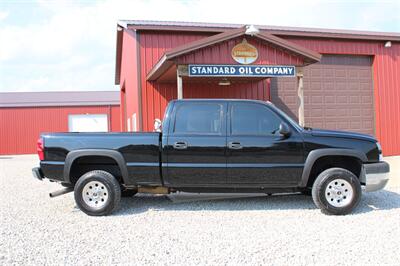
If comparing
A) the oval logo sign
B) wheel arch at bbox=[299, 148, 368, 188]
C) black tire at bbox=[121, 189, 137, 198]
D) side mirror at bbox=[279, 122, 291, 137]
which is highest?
the oval logo sign

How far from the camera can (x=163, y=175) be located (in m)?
5.75

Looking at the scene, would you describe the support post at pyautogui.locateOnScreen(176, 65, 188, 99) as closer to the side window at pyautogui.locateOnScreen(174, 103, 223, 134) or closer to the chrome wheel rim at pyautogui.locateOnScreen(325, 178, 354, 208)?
the side window at pyautogui.locateOnScreen(174, 103, 223, 134)

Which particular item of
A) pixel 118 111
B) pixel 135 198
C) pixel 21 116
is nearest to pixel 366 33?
pixel 135 198

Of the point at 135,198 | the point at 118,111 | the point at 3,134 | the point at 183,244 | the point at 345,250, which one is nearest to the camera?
the point at 345,250

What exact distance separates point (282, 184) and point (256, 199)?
3.60ft

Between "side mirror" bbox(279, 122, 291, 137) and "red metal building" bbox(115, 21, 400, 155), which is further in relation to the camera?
"red metal building" bbox(115, 21, 400, 155)

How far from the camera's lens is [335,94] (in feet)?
43.3

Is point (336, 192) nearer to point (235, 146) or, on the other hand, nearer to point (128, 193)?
point (235, 146)

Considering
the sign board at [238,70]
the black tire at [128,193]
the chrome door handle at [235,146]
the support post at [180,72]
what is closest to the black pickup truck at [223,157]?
the chrome door handle at [235,146]

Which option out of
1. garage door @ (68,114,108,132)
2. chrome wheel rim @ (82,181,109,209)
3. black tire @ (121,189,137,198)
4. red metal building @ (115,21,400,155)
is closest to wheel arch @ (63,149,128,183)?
chrome wheel rim @ (82,181,109,209)

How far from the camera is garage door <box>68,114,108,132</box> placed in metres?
25.4

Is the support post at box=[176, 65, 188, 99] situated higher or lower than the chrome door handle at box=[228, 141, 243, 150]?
higher

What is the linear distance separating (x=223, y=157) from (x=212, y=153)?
0.18 metres

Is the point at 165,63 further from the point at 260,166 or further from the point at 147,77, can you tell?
the point at 260,166
